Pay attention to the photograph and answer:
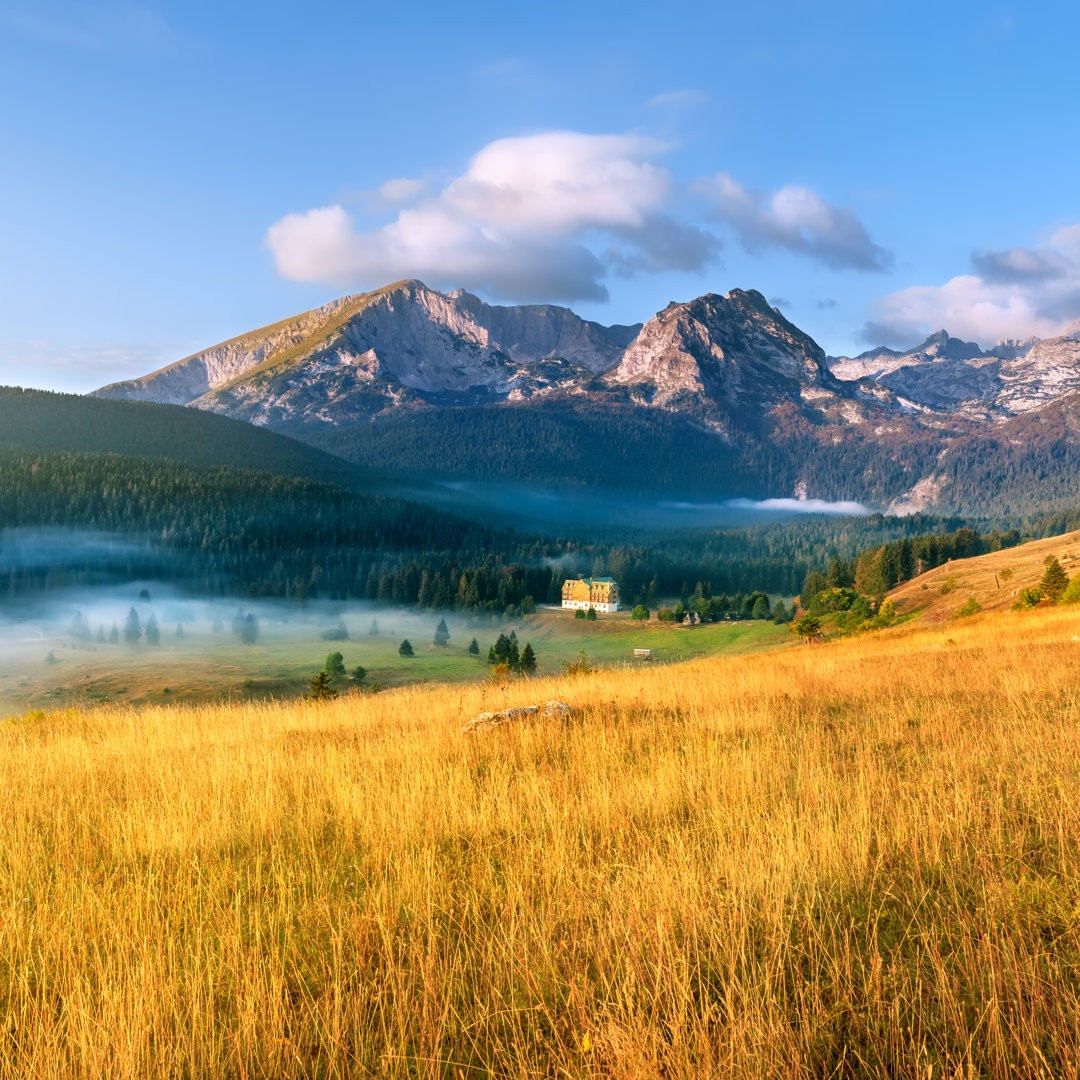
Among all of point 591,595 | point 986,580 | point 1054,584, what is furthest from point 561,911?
point 591,595

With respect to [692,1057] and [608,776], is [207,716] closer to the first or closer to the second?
[608,776]

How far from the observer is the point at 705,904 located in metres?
4.29

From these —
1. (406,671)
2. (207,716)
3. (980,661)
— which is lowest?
(406,671)

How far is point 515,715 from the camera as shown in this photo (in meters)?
11.6

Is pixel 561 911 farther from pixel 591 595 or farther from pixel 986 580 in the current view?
pixel 591 595

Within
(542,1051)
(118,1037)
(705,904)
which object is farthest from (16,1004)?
(705,904)

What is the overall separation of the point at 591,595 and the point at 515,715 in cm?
16568

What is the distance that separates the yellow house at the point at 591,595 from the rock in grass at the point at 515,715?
521 feet

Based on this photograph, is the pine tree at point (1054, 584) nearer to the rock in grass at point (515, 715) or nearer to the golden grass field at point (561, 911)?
the golden grass field at point (561, 911)

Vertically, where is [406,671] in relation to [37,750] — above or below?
below

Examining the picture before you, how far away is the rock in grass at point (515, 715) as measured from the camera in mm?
11188

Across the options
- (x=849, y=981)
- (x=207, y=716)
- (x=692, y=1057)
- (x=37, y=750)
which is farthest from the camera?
(x=207, y=716)

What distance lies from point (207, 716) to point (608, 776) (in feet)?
37.8

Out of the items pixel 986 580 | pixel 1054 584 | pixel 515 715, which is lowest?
pixel 986 580
